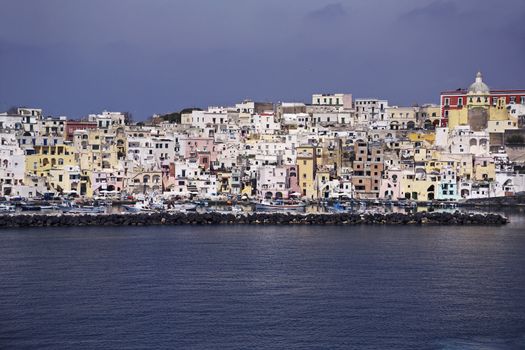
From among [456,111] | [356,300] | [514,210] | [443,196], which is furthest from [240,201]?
[356,300]

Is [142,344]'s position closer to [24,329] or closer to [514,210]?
[24,329]

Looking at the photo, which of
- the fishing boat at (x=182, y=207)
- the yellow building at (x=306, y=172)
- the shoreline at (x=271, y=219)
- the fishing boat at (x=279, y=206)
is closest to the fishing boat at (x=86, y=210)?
the shoreline at (x=271, y=219)

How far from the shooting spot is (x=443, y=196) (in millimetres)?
44344

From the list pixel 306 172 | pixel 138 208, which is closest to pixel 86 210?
pixel 138 208

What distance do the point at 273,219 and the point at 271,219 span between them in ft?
0.24

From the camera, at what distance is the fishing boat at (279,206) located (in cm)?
4103

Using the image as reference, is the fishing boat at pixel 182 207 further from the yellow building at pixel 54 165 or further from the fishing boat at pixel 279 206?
the yellow building at pixel 54 165

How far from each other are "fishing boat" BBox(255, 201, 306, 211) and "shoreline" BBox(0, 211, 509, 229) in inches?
76.7

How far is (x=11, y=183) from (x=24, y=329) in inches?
1026

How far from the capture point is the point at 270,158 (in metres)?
46.4

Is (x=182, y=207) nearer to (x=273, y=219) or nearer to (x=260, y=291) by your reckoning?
(x=273, y=219)

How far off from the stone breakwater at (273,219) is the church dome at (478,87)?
16.7 m

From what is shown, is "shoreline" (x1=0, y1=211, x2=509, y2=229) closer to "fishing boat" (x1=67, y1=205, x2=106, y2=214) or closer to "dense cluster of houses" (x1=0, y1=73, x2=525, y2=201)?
"fishing boat" (x1=67, y1=205, x2=106, y2=214)

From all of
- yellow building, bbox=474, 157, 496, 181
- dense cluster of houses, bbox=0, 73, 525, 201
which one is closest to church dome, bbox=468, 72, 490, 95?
dense cluster of houses, bbox=0, 73, 525, 201
